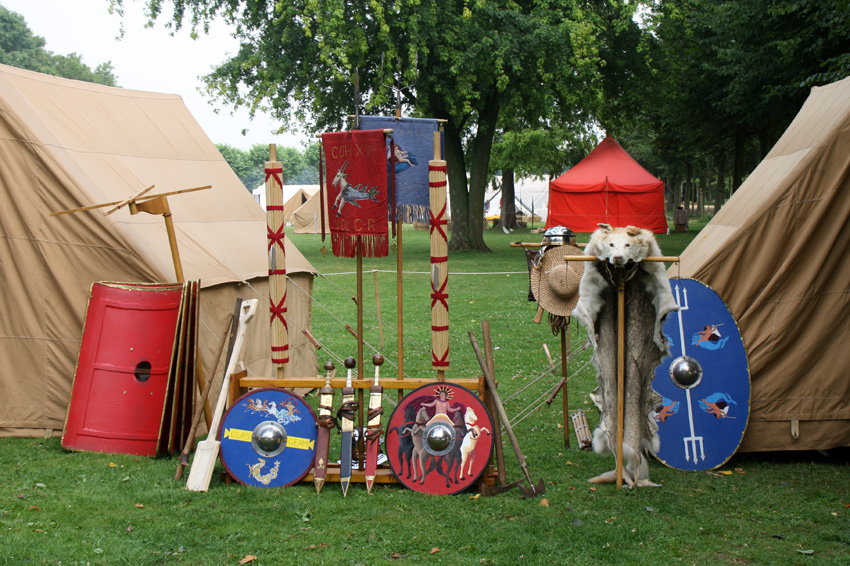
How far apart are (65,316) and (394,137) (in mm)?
3081

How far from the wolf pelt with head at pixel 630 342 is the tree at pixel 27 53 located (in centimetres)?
5555

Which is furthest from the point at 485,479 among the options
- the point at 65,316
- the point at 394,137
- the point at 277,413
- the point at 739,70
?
the point at 739,70

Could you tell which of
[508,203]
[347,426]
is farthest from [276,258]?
[508,203]

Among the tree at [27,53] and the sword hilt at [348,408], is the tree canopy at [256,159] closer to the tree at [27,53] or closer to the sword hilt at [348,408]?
the tree at [27,53]

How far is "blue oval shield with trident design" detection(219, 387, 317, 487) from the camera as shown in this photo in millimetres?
5156

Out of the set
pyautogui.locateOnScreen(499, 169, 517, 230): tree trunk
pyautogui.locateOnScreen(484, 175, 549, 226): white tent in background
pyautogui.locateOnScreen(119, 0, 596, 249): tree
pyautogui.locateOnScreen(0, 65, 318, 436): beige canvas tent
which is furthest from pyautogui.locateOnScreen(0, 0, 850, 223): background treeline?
pyautogui.locateOnScreen(484, 175, 549, 226): white tent in background

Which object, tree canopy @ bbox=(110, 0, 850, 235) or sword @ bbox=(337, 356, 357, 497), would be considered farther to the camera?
tree canopy @ bbox=(110, 0, 850, 235)

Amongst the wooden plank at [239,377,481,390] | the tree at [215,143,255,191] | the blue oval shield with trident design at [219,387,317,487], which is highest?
the tree at [215,143,255,191]

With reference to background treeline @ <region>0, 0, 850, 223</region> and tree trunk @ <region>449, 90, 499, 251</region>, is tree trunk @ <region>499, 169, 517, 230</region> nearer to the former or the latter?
background treeline @ <region>0, 0, 850, 223</region>

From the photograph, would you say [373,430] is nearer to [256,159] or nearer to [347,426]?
[347,426]

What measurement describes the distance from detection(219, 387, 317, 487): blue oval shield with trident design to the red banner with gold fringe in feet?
3.62

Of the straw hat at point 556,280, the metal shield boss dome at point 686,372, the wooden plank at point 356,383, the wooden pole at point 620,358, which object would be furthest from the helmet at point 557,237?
the wooden plank at point 356,383

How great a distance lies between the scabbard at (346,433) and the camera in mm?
5062

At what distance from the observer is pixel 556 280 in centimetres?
581
